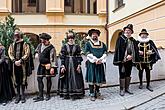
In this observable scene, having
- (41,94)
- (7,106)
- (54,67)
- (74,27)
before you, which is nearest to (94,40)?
(54,67)

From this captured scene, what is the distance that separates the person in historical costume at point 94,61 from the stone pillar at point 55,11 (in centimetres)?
1279

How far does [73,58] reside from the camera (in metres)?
8.54

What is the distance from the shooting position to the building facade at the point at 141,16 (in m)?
11.9

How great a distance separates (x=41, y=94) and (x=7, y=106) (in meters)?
0.91

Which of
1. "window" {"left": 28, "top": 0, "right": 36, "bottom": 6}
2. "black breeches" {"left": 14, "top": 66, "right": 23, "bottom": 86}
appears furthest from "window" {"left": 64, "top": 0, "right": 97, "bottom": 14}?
"black breeches" {"left": 14, "top": 66, "right": 23, "bottom": 86}

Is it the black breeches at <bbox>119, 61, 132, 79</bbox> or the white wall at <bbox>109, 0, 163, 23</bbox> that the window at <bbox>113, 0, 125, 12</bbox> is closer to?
the white wall at <bbox>109, 0, 163, 23</bbox>

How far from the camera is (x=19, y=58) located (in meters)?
8.35

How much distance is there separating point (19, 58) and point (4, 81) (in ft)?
2.18

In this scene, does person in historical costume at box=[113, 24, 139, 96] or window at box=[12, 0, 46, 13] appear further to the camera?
window at box=[12, 0, 46, 13]

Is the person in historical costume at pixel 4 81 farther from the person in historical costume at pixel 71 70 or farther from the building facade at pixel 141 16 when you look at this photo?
the building facade at pixel 141 16

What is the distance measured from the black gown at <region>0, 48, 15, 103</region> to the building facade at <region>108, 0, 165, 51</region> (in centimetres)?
540

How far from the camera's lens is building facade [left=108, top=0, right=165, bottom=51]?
1192 centimetres

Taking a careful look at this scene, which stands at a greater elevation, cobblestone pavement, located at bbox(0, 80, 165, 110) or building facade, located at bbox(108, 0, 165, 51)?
building facade, located at bbox(108, 0, 165, 51)

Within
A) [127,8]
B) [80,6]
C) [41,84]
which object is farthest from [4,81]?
[80,6]
